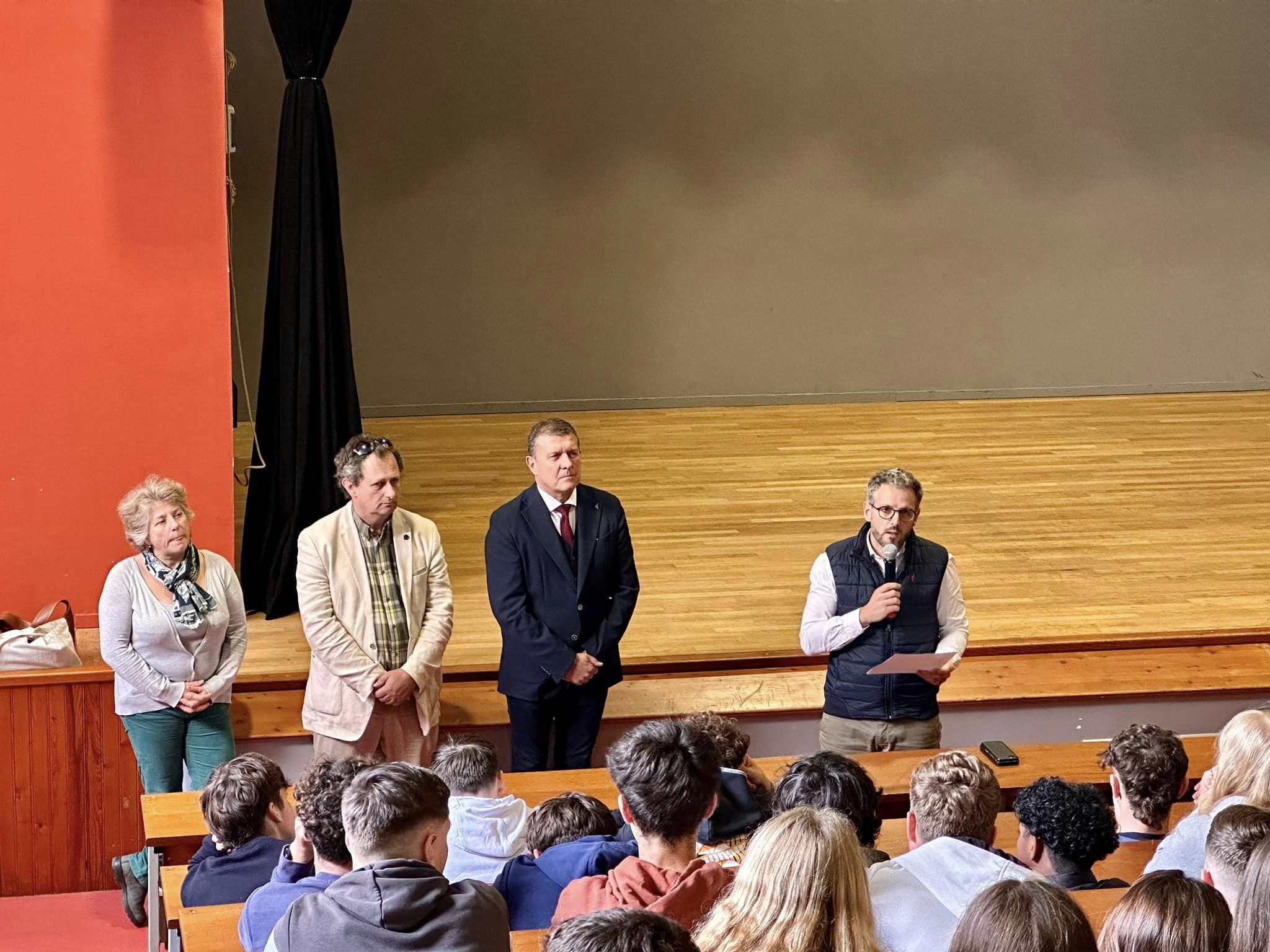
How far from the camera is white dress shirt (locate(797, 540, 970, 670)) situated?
13.1ft

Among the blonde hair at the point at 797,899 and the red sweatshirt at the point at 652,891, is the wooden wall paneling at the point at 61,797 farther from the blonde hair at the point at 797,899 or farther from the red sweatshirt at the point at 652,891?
the blonde hair at the point at 797,899

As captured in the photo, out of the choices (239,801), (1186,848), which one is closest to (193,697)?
(239,801)

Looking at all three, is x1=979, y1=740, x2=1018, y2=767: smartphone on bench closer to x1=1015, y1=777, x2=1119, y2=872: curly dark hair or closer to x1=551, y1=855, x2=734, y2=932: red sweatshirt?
x1=1015, y1=777, x2=1119, y2=872: curly dark hair

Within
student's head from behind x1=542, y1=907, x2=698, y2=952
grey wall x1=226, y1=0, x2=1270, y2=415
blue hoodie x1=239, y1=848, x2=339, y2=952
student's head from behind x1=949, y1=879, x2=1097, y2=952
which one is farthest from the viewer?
grey wall x1=226, y1=0, x2=1270, y2=415

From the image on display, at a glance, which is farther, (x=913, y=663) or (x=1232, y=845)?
(x=913, y=663)

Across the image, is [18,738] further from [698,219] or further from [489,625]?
[698,219]

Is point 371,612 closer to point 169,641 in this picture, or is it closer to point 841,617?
point 169,641

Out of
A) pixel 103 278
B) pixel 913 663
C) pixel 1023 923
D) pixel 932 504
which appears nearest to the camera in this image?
pixel 1023 923

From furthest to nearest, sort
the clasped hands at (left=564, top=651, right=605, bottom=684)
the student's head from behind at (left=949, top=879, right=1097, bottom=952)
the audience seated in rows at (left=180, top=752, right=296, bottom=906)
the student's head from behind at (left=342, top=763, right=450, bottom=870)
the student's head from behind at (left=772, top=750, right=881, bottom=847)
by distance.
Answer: the clasped hands at (left=564, top=651, right=605, bottom=684) < the audience seated in rows at (left=180, top=752, right=296, bottom=906) < the student's head from behind at (left=772, top=750, right=881, bottom=847) < the student's head from behind at (left=342, top=763, right=450, bottom=870) < the student's head from behind at (left=949, top=879, right=1097, bottom=952)

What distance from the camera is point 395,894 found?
215 cm

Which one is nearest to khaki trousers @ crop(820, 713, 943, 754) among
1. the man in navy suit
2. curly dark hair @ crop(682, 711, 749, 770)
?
the man in navy suit

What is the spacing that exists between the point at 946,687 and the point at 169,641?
261cm

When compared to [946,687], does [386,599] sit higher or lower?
higher

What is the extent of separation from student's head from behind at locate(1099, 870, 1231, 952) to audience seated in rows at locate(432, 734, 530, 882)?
4.54 ft
